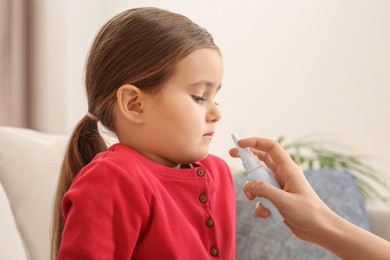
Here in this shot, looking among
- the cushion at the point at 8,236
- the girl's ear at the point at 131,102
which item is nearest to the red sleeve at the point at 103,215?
the girl's ear at the point at 131,102

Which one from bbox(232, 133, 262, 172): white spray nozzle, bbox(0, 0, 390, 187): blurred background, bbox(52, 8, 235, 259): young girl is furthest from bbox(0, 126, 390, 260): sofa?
bbox(0, 0, 390, 187): blurred background

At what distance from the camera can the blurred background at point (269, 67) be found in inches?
106

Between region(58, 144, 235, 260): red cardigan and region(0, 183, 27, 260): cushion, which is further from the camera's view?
region(0, 183, 27, 260): cushion

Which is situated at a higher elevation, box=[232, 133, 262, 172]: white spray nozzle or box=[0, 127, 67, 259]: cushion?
box=[232, 133, 262, 172]: white spray nozzle

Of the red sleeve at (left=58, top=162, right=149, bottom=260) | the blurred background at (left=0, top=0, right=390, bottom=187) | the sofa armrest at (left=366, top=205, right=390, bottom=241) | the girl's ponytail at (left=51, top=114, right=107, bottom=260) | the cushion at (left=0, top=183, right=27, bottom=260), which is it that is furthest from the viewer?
the blurred background at (left=0, top=0, right=390, bottom=187)

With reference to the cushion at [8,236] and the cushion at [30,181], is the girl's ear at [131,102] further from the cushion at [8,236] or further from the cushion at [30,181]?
the cushion at [30,181]

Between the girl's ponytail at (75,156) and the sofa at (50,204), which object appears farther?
the sofa at (50,204)

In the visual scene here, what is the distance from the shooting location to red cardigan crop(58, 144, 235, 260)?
92cm

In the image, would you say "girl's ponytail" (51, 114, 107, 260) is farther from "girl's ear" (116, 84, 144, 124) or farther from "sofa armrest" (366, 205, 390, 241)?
"sofa armrest" (366, 205, 390, 241)

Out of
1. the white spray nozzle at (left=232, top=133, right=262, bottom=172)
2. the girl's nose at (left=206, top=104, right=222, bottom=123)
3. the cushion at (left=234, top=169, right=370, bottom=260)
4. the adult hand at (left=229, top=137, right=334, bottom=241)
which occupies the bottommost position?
the cushion at (left=234, top=169, right=370, bottom=260)

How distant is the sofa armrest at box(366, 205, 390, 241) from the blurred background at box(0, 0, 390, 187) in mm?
849

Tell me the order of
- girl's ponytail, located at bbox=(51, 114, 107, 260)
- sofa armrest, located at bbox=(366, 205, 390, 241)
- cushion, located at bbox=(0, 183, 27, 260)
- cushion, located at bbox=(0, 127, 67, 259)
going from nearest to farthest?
girl's ponytail, located at bbox=(51, 114, 107, 260) < cushion, located at bbox=(0, 183, 27, 260) < cushion, located at bbox=(0, 127, 67, 259) < sofa armrest, located at bbox=(366, 205, 390, 241)

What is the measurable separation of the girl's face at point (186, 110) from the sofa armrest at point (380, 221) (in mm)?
969

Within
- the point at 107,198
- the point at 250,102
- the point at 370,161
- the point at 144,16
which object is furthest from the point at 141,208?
the point at 250,102
